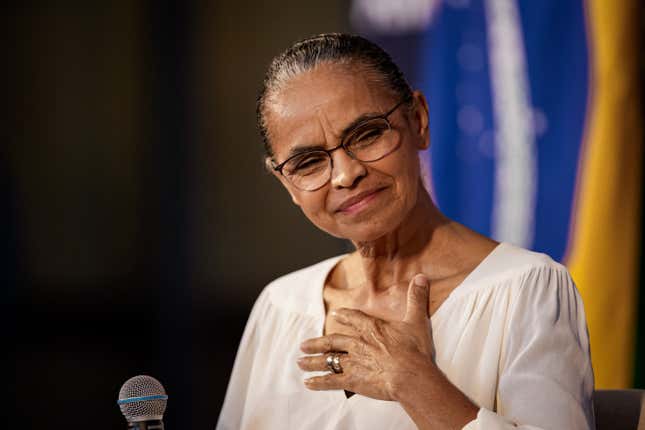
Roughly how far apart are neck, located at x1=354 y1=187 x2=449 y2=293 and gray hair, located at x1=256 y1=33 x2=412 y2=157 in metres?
0.30

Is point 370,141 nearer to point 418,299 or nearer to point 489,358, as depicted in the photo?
point 418,299

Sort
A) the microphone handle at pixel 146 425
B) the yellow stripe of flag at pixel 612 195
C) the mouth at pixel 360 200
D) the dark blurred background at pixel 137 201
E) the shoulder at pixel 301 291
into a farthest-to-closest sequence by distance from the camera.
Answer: the dark blurred background at pixel 137 201 → the yellow stripe of flag at pixel 612 195 → the shoulder at pixel 301 291 → the mouth at pixel 360 200 → the microphone handle at pixel 146 425

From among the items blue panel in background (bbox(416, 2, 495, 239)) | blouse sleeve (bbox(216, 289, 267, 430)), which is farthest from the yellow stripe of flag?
blouse sleeve (bbox(216, 289, 267, 430))

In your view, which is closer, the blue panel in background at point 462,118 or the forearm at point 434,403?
the forearm at point 434,403

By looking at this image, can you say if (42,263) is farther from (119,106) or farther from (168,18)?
(168,18)

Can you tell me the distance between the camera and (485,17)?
144 inches

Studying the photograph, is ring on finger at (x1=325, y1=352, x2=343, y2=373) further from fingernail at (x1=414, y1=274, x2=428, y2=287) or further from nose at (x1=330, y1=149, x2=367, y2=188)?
nose at (x1=330, y1=149, x2=367, y2=188)

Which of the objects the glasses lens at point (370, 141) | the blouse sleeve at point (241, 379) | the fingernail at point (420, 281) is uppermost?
the glasses lens at point (370, 141)

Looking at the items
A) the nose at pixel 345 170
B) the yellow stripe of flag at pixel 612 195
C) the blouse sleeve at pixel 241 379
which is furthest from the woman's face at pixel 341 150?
the yellow stripe of flag at pixel 612 195

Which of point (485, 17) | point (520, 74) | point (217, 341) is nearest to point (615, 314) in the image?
point (520, 74)

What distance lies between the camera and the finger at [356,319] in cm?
189

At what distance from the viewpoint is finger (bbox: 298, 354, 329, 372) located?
195cm

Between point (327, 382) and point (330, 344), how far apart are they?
0.29 ft

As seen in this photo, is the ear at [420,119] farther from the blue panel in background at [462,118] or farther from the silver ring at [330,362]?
the blue panel in background at [462,118]
